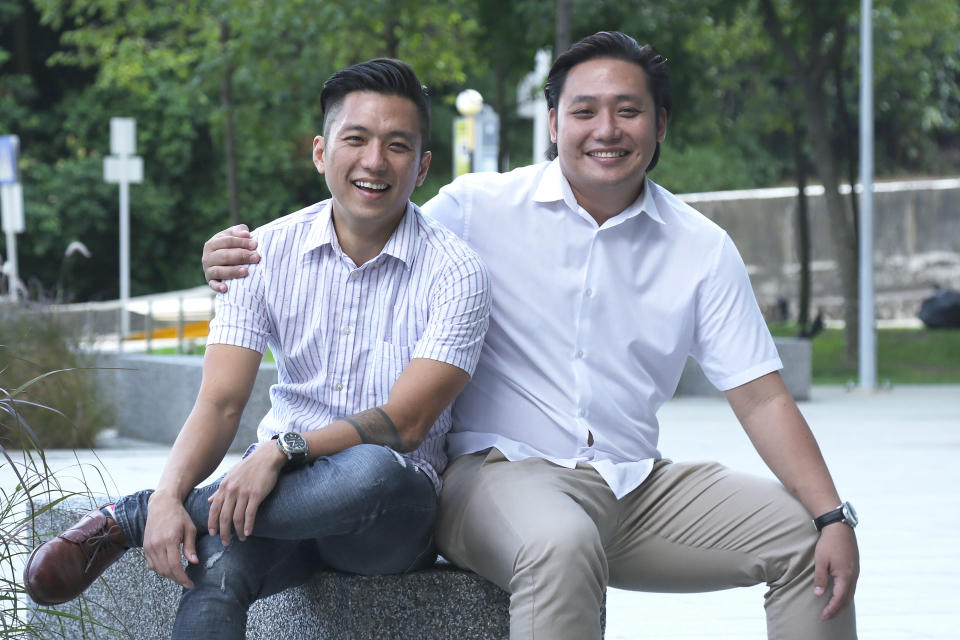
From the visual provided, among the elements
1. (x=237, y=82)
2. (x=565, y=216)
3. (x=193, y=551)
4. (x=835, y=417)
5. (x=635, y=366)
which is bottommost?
(x=835, y=417)

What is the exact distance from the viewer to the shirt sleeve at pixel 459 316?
3268 mm

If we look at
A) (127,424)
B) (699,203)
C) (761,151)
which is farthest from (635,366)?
(761,151)

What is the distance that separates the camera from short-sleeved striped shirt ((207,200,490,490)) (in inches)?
132

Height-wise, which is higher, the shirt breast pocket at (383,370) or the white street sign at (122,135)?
the white street sign at (122,135)

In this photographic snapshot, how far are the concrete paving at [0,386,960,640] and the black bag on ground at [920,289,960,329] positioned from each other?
889cm

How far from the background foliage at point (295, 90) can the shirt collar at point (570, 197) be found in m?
8.04

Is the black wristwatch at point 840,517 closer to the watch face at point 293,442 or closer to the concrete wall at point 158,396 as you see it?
the watch face at point 293,442

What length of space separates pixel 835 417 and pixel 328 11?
9176 mm

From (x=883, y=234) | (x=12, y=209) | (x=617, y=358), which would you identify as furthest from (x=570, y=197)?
(x=883, y=234)

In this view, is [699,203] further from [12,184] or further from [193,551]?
[193,551]

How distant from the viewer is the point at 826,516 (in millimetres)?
3254

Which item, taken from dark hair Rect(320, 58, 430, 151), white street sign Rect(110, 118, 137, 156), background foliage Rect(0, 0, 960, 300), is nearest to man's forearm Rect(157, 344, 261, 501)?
dark hair Rect(320, 58, 430, 151)

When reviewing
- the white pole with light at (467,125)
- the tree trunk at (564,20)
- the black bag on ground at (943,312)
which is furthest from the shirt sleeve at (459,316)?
the black bag on ground at (943,312)

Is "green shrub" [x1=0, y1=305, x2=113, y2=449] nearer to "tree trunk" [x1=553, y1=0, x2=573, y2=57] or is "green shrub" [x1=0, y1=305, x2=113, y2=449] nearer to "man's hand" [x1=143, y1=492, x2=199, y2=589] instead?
"tree trunk" [x1=553, y1=0, x2=573, y2=57]
